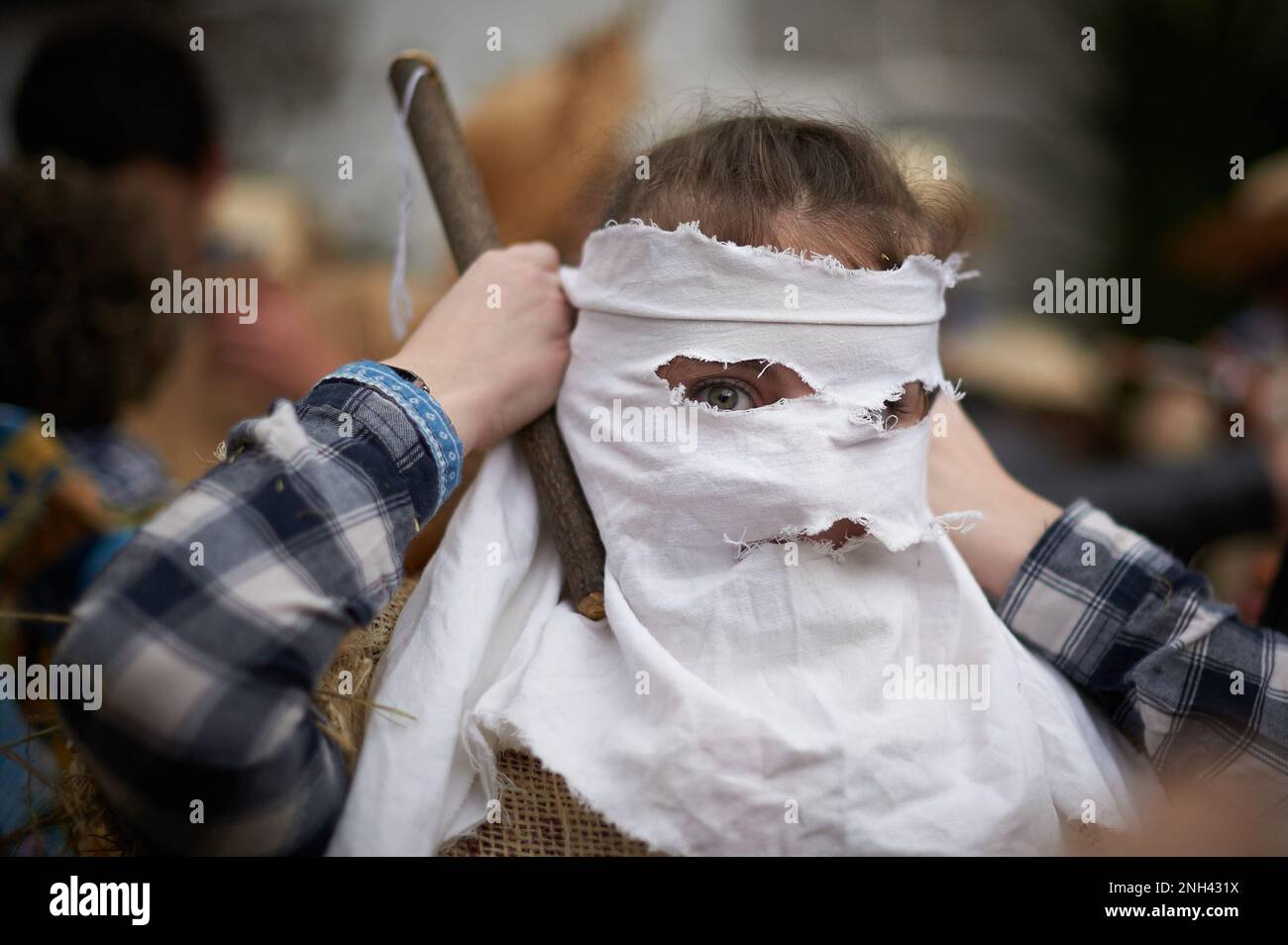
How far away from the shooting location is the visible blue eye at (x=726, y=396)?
4.08ft

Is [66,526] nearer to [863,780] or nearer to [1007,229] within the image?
[863,780]

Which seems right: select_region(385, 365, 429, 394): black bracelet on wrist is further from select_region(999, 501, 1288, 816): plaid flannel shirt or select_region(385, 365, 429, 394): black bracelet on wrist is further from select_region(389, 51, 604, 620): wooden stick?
select_region(999, 501, 1288, 816): plaid flannel shirt

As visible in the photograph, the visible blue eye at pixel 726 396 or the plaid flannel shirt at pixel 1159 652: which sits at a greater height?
the visible blue eye at pixel 726 396

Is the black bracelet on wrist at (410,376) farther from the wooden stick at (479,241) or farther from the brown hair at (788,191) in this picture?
the brown hair at (788,191)

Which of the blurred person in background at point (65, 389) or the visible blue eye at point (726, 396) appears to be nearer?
the visible blue eye at point (726, 396)

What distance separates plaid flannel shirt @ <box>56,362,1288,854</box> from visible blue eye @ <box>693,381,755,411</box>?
305 millimetres

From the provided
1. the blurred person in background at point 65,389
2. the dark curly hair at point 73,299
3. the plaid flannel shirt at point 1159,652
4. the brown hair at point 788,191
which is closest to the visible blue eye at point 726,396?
the brown hair at point 788,191

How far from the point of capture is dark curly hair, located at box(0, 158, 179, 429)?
2.04 meters

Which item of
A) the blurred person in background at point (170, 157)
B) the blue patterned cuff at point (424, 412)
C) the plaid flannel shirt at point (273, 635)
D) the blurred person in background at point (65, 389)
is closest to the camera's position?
the plaid flannel shirt at point (273, 635)

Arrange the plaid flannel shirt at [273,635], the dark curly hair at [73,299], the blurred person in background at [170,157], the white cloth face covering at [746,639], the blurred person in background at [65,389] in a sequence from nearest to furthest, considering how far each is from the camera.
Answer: the plaid flannel shirt at [273,635] < the white cloth face covering at [746,639] < the blurred person in background at [65,389] < the dark curly hair at [73,299] < the blurred person in background at [170,157]

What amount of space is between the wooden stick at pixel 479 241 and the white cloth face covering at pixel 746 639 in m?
0.03

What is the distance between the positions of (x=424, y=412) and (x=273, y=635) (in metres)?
0.31

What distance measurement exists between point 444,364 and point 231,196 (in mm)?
3180

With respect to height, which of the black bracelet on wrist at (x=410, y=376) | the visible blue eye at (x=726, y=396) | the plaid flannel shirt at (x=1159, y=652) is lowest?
the plaid flannel shirt at (x=1159, y=652)
